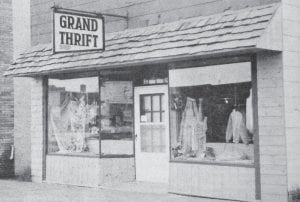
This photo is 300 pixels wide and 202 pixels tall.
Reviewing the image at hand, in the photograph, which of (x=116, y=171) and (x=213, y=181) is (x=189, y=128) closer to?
(x=213, y=181)

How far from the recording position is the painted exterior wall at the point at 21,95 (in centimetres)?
1552

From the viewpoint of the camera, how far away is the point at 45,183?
13688 millimetres

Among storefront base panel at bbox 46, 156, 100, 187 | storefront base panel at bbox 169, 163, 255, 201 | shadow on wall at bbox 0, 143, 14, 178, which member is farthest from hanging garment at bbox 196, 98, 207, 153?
shadow on wall at bbox 0, 143, 14, 178

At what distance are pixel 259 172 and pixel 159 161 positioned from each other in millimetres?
3148

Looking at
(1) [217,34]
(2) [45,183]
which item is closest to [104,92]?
(2) [45,183]

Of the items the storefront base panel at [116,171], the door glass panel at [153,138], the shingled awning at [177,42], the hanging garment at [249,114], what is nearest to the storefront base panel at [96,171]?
the storefront base panel at [116,171]

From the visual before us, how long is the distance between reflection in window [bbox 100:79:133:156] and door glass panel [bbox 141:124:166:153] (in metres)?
0.32

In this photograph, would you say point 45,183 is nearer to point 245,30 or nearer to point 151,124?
point 151,124

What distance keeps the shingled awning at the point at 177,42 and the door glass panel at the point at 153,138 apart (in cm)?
178

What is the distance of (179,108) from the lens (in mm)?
11211

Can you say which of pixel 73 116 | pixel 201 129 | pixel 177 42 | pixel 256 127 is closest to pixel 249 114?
pixel 256 127

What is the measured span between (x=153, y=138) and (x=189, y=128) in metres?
1.51

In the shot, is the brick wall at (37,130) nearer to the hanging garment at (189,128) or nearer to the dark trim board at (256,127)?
the hanging garment at (189,128)

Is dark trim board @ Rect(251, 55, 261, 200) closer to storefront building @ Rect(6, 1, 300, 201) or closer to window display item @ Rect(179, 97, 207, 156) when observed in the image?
storefront building @ Rect(6, 1, 300, 201)
